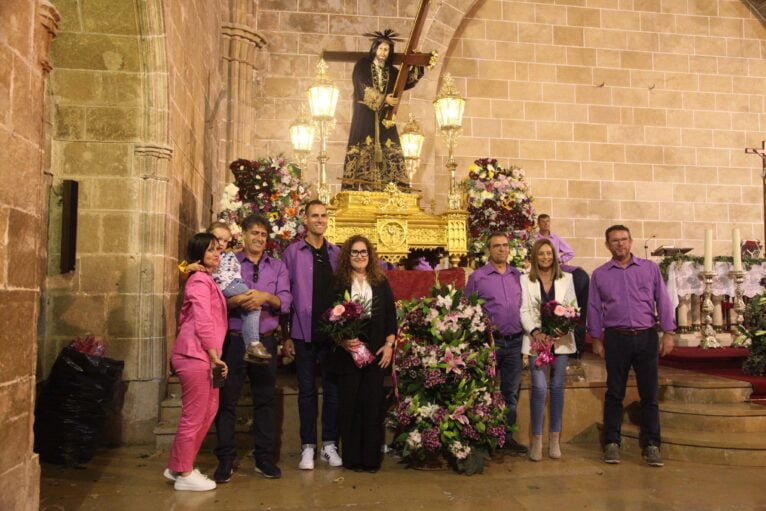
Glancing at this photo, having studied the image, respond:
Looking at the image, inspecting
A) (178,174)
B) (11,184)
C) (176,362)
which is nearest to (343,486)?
(176,362)

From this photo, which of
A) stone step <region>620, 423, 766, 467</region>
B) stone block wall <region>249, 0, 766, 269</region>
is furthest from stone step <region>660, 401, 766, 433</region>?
stone block wall <region>249, 0, 766, 269</region>

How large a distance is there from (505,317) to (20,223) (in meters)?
A: 3.33

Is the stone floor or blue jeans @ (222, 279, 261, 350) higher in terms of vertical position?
blue jeans @ (222, 279, 261, 350)

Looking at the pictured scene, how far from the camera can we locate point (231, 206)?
6688 millimetres

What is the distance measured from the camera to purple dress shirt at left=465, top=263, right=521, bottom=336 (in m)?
5.00

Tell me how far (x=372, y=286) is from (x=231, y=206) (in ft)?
8.50

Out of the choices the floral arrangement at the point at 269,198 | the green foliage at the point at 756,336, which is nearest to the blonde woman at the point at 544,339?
the green foliage at the point at 756,336

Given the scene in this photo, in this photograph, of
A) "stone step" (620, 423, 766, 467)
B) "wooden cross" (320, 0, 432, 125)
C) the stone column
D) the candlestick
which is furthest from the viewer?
the stone column

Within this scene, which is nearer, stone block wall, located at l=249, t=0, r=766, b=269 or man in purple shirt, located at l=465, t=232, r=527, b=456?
man in purple shirt, located at l=465, t=232, r=527, b=456

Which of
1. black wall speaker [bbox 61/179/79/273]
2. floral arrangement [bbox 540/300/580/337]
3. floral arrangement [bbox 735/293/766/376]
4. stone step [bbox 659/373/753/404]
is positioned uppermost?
black wall speaker [bbox 61/179/79/273]

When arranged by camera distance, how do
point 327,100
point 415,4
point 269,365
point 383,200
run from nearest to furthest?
1. point 269,365
2. point 327,100
3. point 383,200
4. point 415,4

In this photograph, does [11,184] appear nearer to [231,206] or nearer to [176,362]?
[176,362]

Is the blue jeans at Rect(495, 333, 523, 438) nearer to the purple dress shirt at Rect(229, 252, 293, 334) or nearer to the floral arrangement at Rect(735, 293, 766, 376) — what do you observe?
the purple dress shirt at Rect(229, 252, 293, 334)

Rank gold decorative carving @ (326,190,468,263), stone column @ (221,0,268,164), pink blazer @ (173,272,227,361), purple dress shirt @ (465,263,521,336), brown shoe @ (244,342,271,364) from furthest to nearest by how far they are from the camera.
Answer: stone column @ (221,0,268,164) → gold decorative carving @ (326,190,468,263) → purple dress shirt @ (465,263,521,336) → brown shoe @ (244,342,271,364) → pink blazer @ (173,272,227,361)
